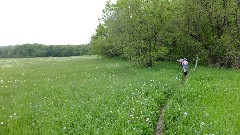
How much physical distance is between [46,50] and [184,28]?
95.5 metres

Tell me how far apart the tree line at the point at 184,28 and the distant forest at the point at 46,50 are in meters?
81.8

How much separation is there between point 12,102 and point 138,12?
18.5 m

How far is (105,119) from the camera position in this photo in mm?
9102

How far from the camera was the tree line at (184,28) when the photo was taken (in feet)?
80.3

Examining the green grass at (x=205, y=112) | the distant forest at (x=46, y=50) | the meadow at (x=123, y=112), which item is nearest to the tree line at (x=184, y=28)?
the meadow at (x=123, y=112)

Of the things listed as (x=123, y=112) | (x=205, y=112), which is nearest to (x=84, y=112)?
(x=123, y=112)

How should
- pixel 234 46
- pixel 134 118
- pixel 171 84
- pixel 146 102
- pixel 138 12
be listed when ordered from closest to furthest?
pixel 134 118, pixel 146 102, pixel 171 84, pixel 234 46, pixel 138 12

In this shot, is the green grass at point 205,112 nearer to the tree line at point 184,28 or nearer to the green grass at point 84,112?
the green grass at point 84,112

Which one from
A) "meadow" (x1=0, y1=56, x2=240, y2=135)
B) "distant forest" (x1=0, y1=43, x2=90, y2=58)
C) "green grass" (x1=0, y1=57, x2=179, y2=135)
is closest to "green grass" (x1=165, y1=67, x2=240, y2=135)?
"meadow" (x1=0, y1=56, x2=240, y2=135)

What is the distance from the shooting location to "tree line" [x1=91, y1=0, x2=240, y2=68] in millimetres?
24469

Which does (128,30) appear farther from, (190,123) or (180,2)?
(190,123)

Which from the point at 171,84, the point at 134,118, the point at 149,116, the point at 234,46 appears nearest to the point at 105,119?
the point at 134,118

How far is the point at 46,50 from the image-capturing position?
113 meters

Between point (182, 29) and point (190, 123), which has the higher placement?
point (182, 29)
